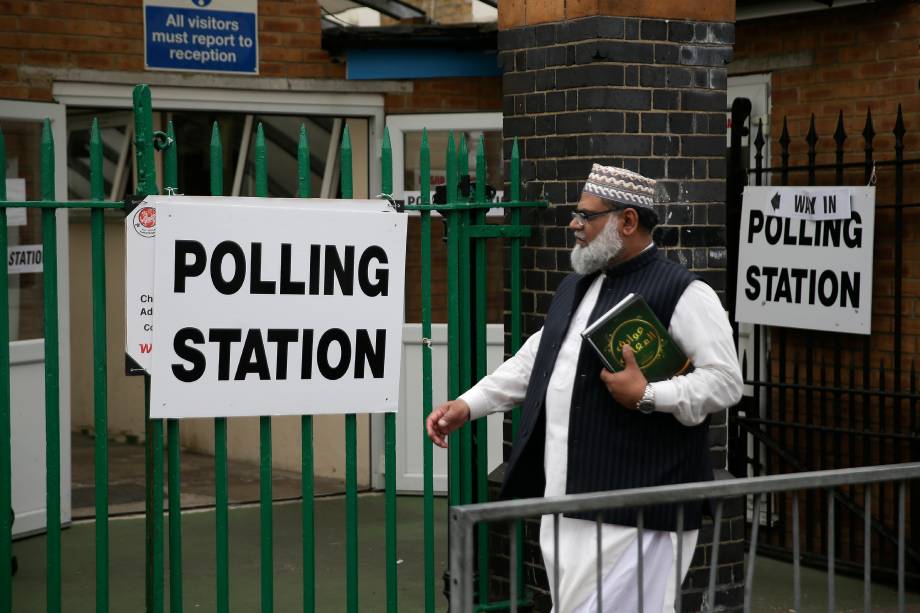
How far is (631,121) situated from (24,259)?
151 inches

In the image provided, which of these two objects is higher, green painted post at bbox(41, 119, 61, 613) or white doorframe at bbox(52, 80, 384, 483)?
white doorframe at bbox(52, 80, 384, 483)

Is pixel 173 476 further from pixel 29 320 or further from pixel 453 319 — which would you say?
pixel 29 320

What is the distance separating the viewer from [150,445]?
4930mm

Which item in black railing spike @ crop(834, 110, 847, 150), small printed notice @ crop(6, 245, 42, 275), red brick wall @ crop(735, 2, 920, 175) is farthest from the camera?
small printed notice @ crop(6, 245, 42, 275)

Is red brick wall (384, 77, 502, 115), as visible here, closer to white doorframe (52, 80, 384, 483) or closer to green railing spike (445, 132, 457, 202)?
white doorframe (52, 80, 384, 483)

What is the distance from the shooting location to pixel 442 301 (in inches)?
372

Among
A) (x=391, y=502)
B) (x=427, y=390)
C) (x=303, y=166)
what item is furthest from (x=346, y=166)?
(x=391, y=502)

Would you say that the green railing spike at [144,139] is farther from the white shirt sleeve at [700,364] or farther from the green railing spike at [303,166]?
the white shirt sleeve at [700,364]

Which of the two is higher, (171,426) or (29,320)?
(29,320)

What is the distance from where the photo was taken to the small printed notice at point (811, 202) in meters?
7.56

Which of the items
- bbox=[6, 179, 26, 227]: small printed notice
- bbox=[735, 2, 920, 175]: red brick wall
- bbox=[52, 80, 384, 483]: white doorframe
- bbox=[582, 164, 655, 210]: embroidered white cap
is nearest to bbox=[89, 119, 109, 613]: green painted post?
bbox=[582, 164, 655, 210]: embroidered white cap

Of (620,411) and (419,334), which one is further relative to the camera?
(419,334)

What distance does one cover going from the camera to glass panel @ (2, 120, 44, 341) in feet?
26.0

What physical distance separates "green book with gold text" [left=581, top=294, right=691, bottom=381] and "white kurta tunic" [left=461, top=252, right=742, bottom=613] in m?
0.07
